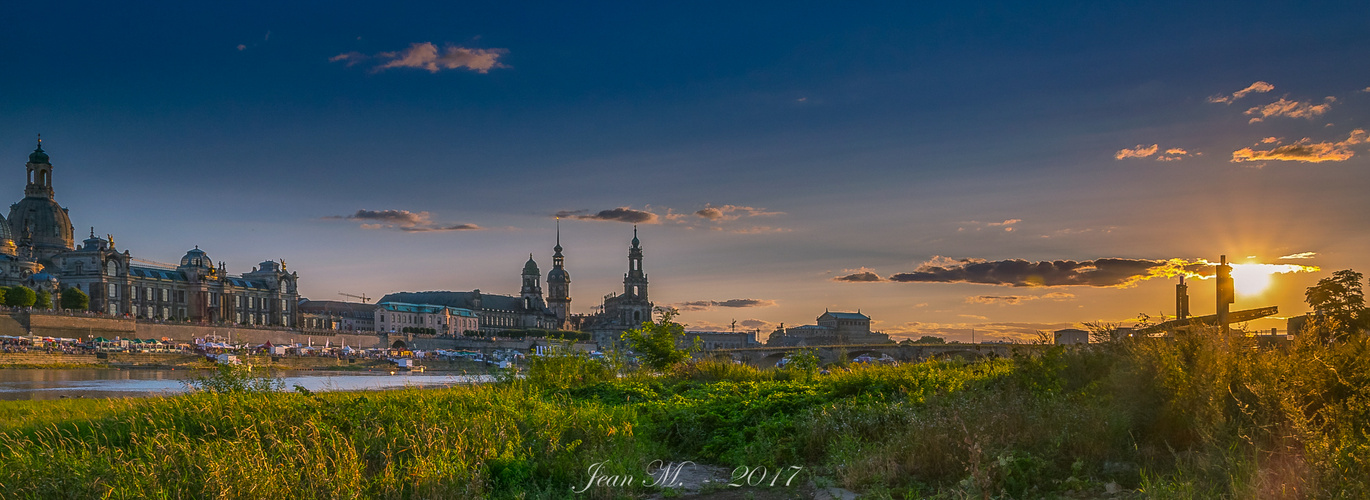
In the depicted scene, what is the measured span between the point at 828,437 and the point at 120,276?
148m

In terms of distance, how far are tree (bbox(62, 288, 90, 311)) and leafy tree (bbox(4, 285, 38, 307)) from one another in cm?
942

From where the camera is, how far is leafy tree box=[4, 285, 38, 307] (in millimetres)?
106438

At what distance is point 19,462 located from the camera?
9.40 metres

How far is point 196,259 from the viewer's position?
155m

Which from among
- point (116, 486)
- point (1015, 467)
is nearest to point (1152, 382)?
point (1015, 467)

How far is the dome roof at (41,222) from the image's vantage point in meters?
144

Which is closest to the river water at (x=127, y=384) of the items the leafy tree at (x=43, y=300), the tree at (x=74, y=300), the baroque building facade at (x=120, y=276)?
the leafy tree at (x=43, y=300)

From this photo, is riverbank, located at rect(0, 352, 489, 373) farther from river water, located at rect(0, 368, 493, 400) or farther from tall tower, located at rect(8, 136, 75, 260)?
tall tower, located at rect(8, 136, 75, 260)

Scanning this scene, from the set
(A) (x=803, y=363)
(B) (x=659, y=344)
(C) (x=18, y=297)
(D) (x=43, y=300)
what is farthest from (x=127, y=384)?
(D) (x=43, y=300)

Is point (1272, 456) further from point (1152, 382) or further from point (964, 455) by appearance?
point (964, 455)

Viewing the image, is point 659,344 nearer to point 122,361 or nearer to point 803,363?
point 803,363

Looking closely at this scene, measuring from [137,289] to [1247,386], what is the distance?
512 ft

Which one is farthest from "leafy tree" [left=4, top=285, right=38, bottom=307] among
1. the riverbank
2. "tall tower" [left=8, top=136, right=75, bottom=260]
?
"tall tower" [left=8, top=136, right=75, bottom=260]

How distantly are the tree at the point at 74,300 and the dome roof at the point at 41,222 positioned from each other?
3079 centimetres
